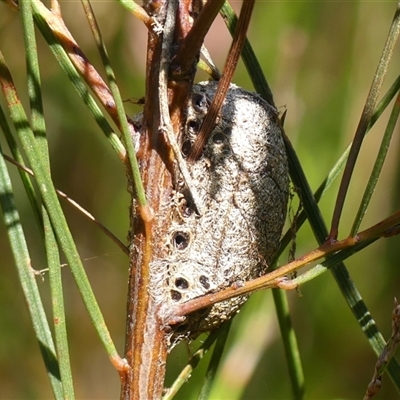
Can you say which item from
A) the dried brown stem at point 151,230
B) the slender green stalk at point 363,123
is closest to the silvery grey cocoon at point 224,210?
the dried brown stem at point 151,230

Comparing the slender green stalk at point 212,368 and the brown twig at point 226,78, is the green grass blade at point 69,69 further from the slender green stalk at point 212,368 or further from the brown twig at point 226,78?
the slender green stalk at point 212,368

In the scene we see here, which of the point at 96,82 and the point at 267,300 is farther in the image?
the point at 267,300

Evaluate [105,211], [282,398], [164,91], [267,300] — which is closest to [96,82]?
[164,91]

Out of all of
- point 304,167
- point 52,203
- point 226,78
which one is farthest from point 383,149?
point 304,167

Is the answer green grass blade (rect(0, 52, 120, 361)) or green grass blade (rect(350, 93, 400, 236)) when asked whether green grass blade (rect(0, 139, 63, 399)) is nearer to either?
green grass blade (rect(0, 52, 120, 361))

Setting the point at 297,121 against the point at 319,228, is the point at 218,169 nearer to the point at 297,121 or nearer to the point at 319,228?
the point at 319,228

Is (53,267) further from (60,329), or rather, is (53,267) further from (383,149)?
(383,149)
